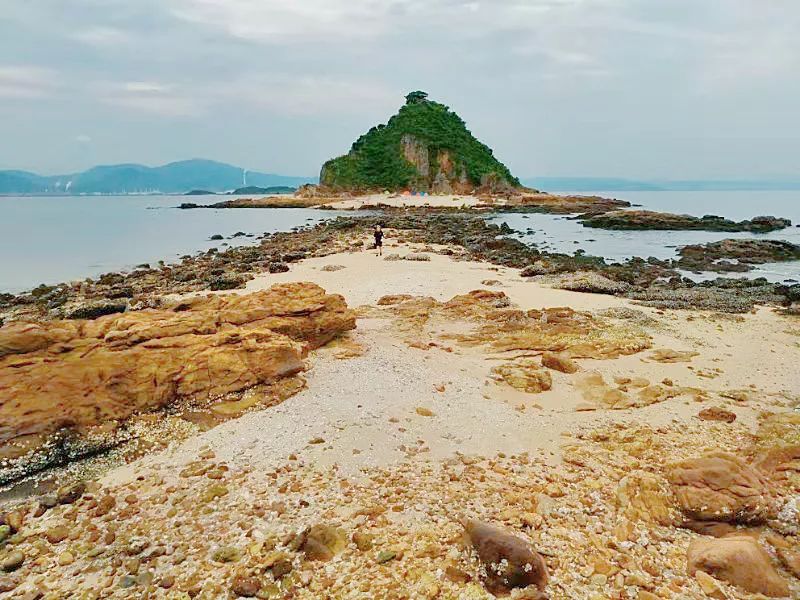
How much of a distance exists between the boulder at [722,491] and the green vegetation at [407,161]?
360ft

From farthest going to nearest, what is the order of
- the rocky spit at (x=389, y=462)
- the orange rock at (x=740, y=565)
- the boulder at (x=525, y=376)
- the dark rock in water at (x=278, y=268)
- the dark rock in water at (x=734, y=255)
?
1. the dark rock in water at (x=734, y=255)
2. the dark rock in water at (x=278, y=268)
3. the boulder at (x=525, y=376)
4. the rocky spit at (x=389, y=462)
5. the orange rock at (x=740, y=565)

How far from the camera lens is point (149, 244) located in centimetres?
4128

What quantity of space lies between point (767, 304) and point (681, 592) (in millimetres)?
16832

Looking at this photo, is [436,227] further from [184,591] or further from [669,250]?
[184,591]

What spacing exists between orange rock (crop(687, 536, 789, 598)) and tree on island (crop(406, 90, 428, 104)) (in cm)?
13605

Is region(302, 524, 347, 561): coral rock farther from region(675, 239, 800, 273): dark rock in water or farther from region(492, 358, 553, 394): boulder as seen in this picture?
region(675, 239, 800, 273): dark rock in water

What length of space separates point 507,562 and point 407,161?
11575 cm

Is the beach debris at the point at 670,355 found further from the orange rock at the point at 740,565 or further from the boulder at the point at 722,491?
the orange rock at the point at 740,565

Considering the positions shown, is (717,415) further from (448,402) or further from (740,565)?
(448,402)

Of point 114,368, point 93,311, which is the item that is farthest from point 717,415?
point 93,311

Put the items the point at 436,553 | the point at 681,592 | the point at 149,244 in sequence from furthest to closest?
the point at 149,244, the point at 436,553, the point at 681,592

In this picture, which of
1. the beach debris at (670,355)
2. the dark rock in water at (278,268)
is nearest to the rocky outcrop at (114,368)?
the beach debris at (670,355)

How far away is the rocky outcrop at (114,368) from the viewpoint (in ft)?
23.7

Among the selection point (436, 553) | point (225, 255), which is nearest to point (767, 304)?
point (436, 553)
